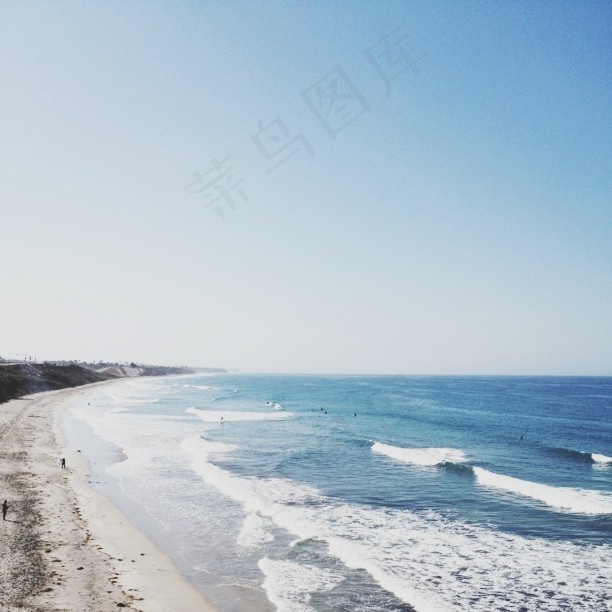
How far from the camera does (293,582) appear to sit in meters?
17.6

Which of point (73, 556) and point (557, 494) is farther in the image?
point (557, 494)

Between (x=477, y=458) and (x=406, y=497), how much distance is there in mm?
14940

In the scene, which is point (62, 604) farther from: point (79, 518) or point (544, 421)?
point (544, 421)

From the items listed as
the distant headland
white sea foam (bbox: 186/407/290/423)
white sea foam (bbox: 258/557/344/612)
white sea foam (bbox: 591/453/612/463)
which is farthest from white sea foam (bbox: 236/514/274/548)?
the distant headland

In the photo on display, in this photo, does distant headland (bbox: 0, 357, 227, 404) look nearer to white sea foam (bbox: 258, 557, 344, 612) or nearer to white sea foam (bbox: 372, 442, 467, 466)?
white sea foam (bbox: 372, 442, 467, 466)

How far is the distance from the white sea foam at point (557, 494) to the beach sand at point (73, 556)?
21.7 meters

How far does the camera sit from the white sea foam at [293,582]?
16.0m

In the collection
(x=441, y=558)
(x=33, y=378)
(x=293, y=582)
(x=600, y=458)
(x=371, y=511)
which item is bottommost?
(x=600, y=458)

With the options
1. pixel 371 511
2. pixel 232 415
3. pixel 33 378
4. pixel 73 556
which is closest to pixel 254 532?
pixel 371 511

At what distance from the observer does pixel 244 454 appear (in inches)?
1633

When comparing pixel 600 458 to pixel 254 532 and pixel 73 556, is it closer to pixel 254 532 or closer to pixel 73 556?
pixel 254 532

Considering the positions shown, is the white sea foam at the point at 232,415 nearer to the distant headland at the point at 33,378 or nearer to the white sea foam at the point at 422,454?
the white sea foam at the point at 422,454

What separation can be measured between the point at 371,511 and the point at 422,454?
17513 mm

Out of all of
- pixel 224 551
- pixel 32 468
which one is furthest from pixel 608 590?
pixel 32 468
